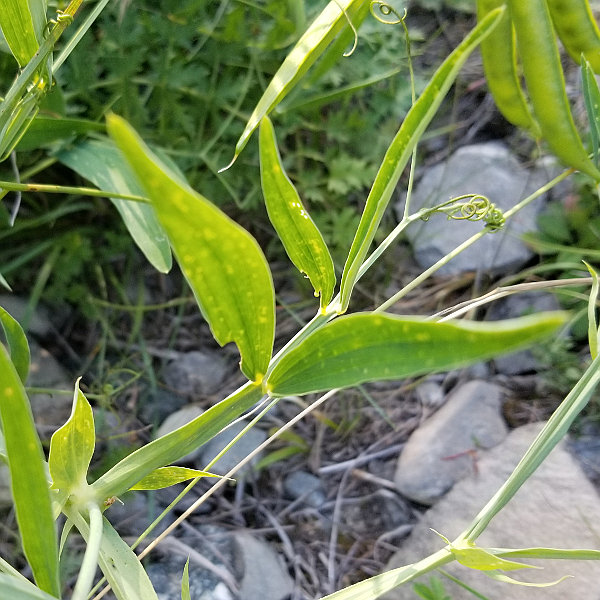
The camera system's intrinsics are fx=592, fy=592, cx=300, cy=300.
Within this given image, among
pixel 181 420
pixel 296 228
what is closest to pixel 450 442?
pixel 181 420

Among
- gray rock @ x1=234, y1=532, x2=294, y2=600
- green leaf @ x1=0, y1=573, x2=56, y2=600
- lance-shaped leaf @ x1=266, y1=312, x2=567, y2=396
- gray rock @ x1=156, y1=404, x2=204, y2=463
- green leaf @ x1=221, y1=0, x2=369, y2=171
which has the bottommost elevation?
gray rock @ x1=234, y1=532, x2=294, y2=600

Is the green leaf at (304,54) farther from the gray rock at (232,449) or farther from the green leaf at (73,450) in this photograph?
the gray rock at (232,449)

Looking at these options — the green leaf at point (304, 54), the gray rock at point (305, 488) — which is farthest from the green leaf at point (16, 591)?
the gray rock at point (305, 488)

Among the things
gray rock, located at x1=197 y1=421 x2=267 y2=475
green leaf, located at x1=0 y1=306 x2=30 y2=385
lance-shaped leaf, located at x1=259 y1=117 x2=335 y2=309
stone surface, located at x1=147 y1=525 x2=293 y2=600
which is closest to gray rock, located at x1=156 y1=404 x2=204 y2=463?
gray rock, located at x1=197 y1=421 x2=267 y2=475

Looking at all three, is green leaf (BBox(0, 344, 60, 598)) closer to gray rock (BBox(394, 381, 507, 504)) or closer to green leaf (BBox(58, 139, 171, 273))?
green leaf (BBox(58, 139, 171, 273))

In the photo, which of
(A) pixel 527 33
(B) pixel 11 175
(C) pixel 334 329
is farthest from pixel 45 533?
(B) pixel 11 175

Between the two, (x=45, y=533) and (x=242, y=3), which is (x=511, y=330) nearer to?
(x=45, y=533)
